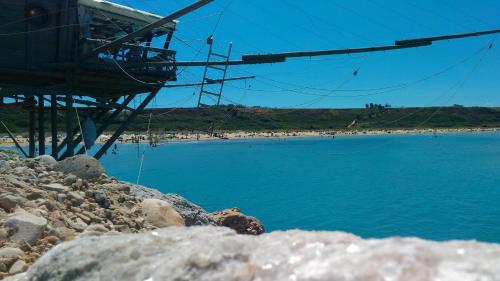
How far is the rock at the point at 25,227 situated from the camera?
6230 mm

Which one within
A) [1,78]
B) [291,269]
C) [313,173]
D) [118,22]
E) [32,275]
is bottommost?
[313,173]

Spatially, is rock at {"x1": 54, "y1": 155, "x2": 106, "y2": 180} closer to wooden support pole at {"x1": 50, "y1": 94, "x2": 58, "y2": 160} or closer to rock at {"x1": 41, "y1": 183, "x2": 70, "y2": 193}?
rock at {"x1": 41, "y1": 183, "x2": 70, "y2": 193}

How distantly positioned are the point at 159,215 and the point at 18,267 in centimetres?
426

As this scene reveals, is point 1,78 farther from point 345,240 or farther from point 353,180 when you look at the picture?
point 353,180

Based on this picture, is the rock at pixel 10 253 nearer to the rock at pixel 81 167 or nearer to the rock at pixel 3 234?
the rock at pixel 3 234

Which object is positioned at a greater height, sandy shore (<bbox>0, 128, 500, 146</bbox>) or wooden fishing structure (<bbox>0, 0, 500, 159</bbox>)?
wooden fishing structure (<bbox>0, 0, 500, 159</bbox>)

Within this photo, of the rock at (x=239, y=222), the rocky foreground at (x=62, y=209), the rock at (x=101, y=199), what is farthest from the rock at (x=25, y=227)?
the rock at (x=239, y=222)

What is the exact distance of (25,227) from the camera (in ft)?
20.8

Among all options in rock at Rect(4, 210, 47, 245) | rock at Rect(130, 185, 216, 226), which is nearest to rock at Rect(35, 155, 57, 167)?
rock at Rect(130, 185, 216, 226)

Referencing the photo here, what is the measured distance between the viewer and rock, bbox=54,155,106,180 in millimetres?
11055

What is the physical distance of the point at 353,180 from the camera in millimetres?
45375

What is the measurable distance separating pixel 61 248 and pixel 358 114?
20035 cm

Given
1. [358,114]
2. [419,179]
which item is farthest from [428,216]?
[358,114]

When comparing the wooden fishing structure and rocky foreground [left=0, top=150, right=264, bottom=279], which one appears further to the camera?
the wooden fishing structure
